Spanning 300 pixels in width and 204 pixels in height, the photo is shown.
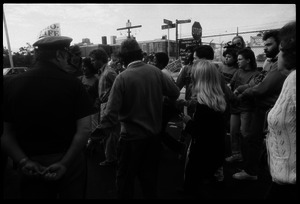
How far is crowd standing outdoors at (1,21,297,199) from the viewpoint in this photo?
177 cm

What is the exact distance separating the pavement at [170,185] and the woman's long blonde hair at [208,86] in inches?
47.1

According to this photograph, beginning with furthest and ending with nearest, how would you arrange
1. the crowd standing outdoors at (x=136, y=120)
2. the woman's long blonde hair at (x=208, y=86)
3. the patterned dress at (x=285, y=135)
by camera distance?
the woman's long blonde hair at (x=208, y=86) → the crowd standing outdoors at (x=136, y=120) → the patterned dress at (x=285, y=135)

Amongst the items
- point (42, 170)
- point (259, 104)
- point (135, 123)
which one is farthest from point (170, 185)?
point (42, 170)

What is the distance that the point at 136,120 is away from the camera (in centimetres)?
258

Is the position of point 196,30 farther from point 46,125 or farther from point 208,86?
point 46,125

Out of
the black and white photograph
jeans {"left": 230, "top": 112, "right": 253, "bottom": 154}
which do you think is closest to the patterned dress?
the black and white photograph

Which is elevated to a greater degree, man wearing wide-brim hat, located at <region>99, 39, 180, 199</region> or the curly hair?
the curly hair

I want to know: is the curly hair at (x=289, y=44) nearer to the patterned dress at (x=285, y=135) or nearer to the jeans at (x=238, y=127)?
the patterned dress at (x=285, y=135)

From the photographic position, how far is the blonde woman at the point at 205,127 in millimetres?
2965

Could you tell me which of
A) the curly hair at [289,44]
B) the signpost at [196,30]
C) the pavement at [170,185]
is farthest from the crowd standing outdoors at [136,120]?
the signpost at [196,30]

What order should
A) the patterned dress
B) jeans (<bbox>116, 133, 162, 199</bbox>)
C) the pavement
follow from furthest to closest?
the pavement → jeans (<bbox>116, 133, 162, 199</bbox>) → the patterned dress

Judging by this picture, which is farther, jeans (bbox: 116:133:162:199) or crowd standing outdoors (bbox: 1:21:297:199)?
jeans (bbox: 116:133:162:199)

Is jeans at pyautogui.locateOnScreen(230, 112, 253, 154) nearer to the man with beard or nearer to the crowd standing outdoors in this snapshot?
the crowd standing outdoors

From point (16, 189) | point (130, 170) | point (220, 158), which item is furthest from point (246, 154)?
point (16, 189)
